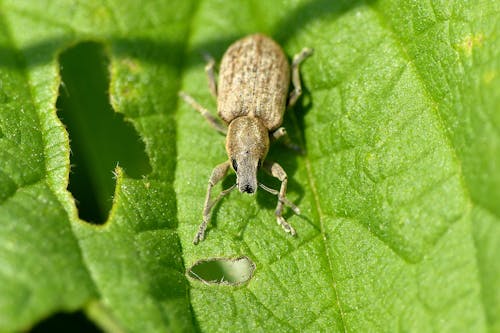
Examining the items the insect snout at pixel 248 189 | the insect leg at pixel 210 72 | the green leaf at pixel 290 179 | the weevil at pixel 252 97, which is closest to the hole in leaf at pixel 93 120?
the green leaf at pixel 290 179

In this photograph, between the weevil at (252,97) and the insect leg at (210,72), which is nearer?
the weevil at (252,97)

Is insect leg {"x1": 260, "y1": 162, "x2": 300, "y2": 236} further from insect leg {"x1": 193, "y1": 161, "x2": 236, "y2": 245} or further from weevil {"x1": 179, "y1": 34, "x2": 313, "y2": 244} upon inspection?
insect leg {"x1": 193, "y1": 161, "x2": 236, "y2": 245}

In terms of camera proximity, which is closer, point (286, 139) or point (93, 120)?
point (286, 139)

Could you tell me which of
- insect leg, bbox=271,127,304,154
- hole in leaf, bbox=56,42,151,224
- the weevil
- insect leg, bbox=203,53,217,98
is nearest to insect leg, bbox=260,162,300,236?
the weevil

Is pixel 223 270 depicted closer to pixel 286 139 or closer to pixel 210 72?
pixel 286 139

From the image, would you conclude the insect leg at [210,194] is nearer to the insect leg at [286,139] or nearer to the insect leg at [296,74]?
the insect leg at [286,139]

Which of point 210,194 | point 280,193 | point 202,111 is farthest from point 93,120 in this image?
point 280,193
